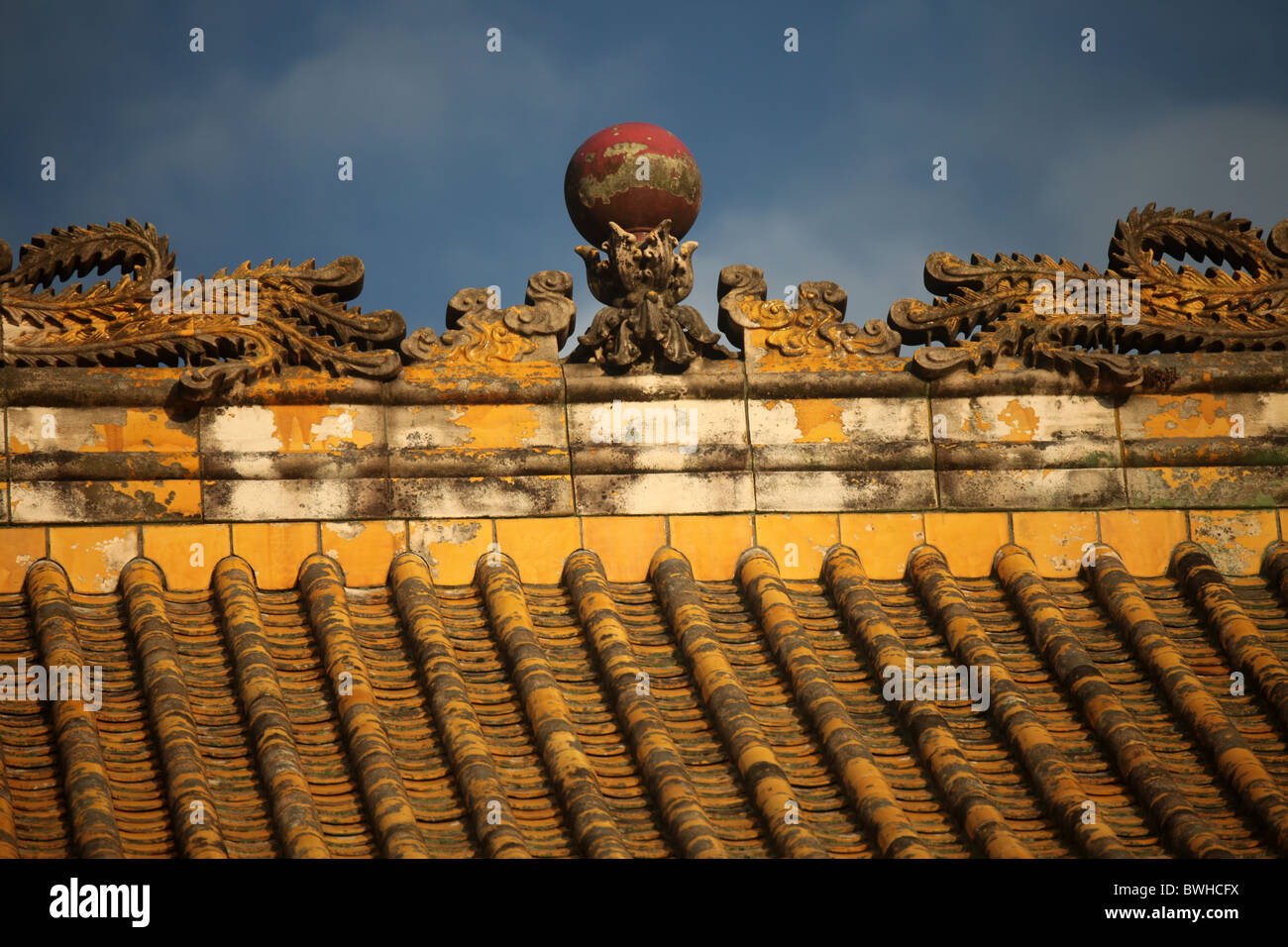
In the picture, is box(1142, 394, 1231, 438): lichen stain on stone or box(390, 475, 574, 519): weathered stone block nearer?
box(390, 475, 574, 519): weathered stone block

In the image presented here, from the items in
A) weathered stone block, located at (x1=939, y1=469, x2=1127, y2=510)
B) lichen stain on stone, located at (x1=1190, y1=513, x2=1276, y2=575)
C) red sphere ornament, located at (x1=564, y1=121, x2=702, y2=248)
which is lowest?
lichen stain on stone, located at (x1=1190, y1=513, x2=1276, y2=575)

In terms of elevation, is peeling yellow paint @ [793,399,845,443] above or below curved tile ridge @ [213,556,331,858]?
above

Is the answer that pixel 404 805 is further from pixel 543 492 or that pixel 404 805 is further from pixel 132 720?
pixel 543 492

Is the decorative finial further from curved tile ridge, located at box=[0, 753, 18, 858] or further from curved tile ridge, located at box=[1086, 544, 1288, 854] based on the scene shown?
curved tile ridge, located at box=[0, 753, 18, 858]

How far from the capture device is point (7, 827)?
7465mm

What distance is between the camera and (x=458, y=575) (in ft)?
31.9

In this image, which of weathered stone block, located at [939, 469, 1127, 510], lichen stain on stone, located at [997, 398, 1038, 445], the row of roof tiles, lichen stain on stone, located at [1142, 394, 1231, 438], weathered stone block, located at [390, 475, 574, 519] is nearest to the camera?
the row of roof tiles

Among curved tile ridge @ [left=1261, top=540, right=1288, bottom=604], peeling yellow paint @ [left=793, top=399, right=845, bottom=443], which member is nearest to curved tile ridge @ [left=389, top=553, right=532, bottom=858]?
peeling yellow paint @ [left=793, top=399, right=845, bottom=443]

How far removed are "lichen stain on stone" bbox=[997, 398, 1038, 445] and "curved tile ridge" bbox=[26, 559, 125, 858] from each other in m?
5.15

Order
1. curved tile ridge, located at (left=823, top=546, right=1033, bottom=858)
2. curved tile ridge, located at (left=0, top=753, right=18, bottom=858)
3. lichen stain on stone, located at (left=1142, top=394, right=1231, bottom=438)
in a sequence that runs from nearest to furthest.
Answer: curved tile ridge, located at (left=0, top=753, right=18, bottom=858)
curved tile ridge, located at (left=823, top=546, right=1033, bottom=858)
lichen stain on stone, located at (left=1142, top=394, right=1231, bottom=438)

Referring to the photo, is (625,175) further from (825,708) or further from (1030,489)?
(825,708)

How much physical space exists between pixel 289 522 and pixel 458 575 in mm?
964

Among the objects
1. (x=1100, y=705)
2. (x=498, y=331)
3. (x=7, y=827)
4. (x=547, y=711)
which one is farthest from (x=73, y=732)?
(x=1100, y=705)

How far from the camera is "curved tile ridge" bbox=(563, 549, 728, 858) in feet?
25.4
